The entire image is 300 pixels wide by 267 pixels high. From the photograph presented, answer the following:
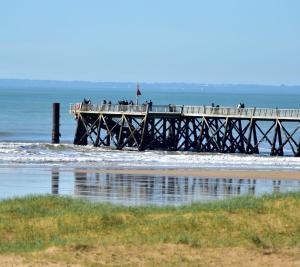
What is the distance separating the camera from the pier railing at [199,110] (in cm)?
6094

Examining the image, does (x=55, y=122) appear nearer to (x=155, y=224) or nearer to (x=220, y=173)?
(x=220, y=173)

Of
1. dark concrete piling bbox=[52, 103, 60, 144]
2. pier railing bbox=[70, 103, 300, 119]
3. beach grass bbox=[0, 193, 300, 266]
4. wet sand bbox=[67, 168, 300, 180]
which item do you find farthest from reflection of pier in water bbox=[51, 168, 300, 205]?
dark concrete piling bbox=[52, 103, 60, 144]

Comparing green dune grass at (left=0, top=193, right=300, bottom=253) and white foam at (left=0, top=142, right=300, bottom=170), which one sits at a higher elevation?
green dune grass at (left=0, top=193, right=300, bottom=253)

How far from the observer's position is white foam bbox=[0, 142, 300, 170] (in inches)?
2005

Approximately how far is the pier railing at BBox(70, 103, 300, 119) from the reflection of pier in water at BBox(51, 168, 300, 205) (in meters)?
19.9

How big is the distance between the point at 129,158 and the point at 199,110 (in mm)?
9750

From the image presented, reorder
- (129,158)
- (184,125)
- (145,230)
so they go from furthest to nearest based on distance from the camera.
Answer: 1. (184,125)
2. (129,158)
3. (145,230)

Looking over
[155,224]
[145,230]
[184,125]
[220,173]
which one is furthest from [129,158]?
[145,230]

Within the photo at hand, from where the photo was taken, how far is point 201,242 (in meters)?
19.4

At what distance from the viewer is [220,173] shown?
45.0m

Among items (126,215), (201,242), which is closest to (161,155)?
(126,215)

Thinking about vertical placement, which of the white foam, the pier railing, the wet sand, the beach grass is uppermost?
the pier railing

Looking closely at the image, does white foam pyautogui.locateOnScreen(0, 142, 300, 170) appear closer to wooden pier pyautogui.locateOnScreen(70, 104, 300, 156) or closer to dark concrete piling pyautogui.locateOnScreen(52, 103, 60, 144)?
wooden pier pyautogui.locateOnScreen(70, 104, 300, 156)

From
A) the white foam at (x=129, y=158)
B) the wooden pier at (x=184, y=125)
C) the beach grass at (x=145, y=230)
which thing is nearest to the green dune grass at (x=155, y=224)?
the beach grass at (x=145, y=230)
